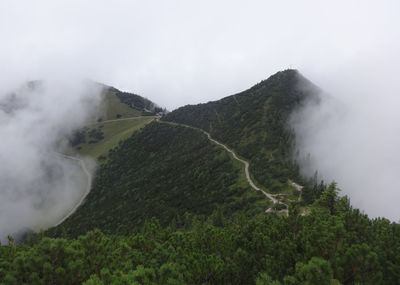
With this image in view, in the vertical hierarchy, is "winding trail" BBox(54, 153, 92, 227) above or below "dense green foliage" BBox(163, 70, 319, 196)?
below

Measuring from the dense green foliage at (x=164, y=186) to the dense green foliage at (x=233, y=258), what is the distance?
36.6m

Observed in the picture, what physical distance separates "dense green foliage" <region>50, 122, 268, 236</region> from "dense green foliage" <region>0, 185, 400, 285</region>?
3664cm

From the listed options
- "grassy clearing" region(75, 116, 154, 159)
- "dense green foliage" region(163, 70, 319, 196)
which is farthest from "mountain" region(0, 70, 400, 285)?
"grassy clearing" region(75, 116, 154, 159)

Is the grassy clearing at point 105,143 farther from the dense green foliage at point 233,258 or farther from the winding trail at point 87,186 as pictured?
the dense green foliage at point 233,258

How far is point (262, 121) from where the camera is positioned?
355ft

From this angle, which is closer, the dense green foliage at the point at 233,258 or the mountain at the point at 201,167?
the dense green foliage at the point at 233,258

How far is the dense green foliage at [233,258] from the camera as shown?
10.7 meters

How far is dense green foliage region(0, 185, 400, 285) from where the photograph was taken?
35.1 feet

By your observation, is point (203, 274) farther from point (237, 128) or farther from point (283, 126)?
point (237, 128)

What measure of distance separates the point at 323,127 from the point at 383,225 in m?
129

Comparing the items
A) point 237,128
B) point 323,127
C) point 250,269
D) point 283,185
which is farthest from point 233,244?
point 323,127

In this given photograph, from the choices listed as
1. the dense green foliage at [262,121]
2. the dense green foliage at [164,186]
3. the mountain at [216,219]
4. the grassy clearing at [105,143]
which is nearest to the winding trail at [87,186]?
the mountain at [216,219]

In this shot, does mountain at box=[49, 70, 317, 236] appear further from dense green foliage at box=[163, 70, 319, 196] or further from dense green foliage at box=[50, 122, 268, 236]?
dense green foliage at box=[163, 70, 319, 196]

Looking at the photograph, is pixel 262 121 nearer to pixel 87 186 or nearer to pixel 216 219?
pixel 216 219
